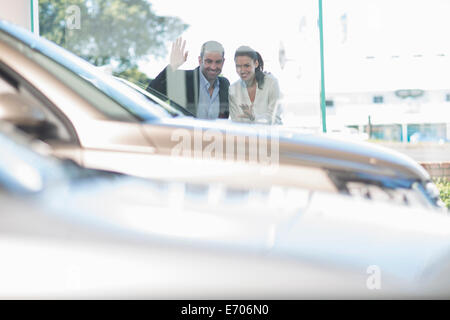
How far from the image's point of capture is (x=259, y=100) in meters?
2.35

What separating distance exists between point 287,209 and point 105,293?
35cm

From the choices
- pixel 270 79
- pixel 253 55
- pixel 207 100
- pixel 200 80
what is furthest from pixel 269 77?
pixel 207 100

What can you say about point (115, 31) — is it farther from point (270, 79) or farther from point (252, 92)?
point (252, 92)

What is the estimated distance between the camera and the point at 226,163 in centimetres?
92

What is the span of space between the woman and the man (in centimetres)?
6

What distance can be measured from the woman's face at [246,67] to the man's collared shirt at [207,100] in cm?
20

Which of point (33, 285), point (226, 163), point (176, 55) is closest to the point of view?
point (33, 285)

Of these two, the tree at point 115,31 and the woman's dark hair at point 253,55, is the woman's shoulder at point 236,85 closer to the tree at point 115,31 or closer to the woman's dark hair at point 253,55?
the woman's dark hair at point 253,55

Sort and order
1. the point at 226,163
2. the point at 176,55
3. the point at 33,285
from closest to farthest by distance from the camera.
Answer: the point at 33,285, the point at 226,163, the point at 176,55

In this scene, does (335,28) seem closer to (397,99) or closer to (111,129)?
(397,99)

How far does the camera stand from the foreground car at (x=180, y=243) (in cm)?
75

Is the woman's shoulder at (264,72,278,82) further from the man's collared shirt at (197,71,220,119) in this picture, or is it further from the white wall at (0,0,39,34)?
the white wall at (0,0,39,34)

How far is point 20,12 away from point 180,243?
11.7 ft
